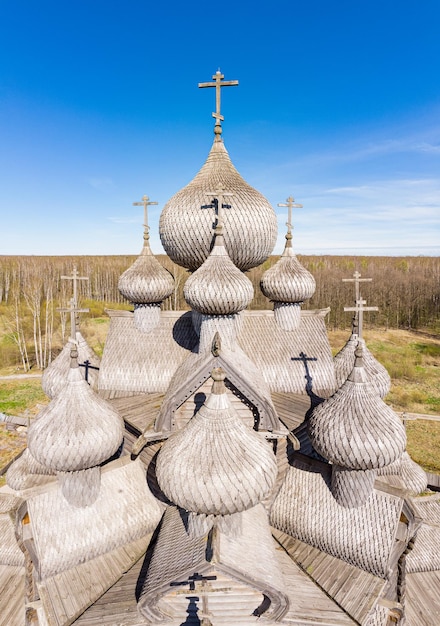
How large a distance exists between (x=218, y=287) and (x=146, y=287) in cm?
320

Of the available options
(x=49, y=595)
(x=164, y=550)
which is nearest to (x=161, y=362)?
(x=164, y=550)

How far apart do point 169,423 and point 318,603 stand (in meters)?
3.70

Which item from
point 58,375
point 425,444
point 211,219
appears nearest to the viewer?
point 211,219

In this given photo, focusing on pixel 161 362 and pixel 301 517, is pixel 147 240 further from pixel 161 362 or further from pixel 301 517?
pixel 301 517

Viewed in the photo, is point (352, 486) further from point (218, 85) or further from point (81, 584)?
point (218, 85)

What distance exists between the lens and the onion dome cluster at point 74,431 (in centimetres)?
600

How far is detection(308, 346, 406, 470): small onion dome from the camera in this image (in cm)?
589

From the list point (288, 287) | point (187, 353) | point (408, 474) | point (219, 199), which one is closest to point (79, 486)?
point (187, 353)

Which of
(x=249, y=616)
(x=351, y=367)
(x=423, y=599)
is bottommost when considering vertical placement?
(x=423, y=599)

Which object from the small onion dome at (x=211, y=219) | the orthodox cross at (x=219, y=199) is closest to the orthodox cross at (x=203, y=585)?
the orthodox cross at (x=219, y=199)

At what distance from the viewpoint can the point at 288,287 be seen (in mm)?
10094

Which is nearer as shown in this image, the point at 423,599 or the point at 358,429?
the point at 358,429

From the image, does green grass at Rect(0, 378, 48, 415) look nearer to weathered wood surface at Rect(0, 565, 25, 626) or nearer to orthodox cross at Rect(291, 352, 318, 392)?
weathered wood surface at Rect(0, 565, 25, 626)

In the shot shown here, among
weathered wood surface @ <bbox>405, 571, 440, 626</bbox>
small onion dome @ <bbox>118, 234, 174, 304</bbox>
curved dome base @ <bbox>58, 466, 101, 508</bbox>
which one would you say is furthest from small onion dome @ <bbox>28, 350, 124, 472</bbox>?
weathered wood surface @ <bbox>405, 571, 440, 626</bbox>
